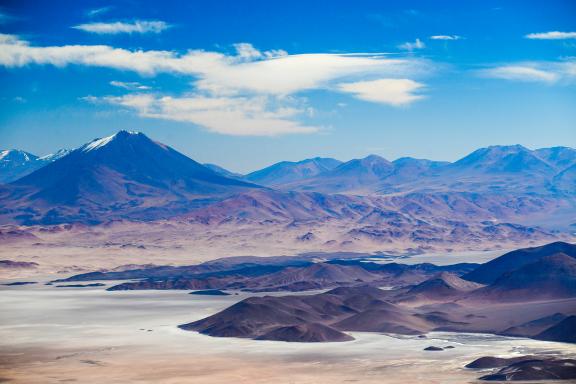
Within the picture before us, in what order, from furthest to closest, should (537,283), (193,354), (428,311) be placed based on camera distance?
(537,283)
(428,311)
(193,354)

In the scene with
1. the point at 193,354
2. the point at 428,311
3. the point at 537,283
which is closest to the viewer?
the point at 193,354

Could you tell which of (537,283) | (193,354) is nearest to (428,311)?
(537,283)

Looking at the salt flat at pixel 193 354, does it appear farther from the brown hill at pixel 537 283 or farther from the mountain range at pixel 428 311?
the brown hill at pixel 537 283

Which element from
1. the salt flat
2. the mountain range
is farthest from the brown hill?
the salt flat

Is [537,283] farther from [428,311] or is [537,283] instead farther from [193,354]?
[193,354]

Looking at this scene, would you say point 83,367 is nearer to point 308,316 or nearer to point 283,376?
point 283,376

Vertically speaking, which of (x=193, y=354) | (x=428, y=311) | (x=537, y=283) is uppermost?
(x=537, y=283)

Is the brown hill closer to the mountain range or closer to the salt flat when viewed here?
the mountain range

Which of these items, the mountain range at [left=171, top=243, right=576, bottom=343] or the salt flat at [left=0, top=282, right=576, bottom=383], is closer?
the salt flat at [left=0, top=282, right=576, bottom=383]

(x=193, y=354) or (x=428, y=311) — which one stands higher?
(x=428, y=311)

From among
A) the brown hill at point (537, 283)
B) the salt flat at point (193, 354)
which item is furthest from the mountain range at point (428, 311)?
the salt flat at point (193, 354)

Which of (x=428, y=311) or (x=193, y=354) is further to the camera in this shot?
(x=428, y=311)
